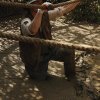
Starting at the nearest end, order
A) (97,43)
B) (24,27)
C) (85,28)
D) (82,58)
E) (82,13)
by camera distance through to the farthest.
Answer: (24,27), (82,58), (97,43), (85,28), (82,13)

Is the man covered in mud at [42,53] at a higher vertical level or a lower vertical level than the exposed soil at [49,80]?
higher

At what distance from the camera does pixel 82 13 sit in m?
9.09

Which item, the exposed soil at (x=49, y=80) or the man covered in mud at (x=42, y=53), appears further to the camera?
the man covered in mud at (x=42, y=53)

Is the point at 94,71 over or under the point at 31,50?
under

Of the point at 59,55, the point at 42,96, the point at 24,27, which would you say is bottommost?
the point at 42,96

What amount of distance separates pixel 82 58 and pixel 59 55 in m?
1.23

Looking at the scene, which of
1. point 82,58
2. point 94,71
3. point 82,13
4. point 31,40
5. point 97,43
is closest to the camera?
point 31,40

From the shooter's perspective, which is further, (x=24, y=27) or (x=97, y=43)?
(x=97, y=43)

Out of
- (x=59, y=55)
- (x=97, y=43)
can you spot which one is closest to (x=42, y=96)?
(x=59, y=55)

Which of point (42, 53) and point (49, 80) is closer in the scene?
point (42, 53)

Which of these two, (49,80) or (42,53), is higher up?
(42,53)

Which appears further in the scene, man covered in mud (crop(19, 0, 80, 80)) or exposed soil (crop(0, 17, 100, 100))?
man covered in mud (crop(19, 0, 80, 80))

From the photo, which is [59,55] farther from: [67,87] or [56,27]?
[56,27]

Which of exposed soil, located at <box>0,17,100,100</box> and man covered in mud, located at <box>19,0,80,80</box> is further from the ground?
man covered in mud, located at <box>19,0,80,80</box>
